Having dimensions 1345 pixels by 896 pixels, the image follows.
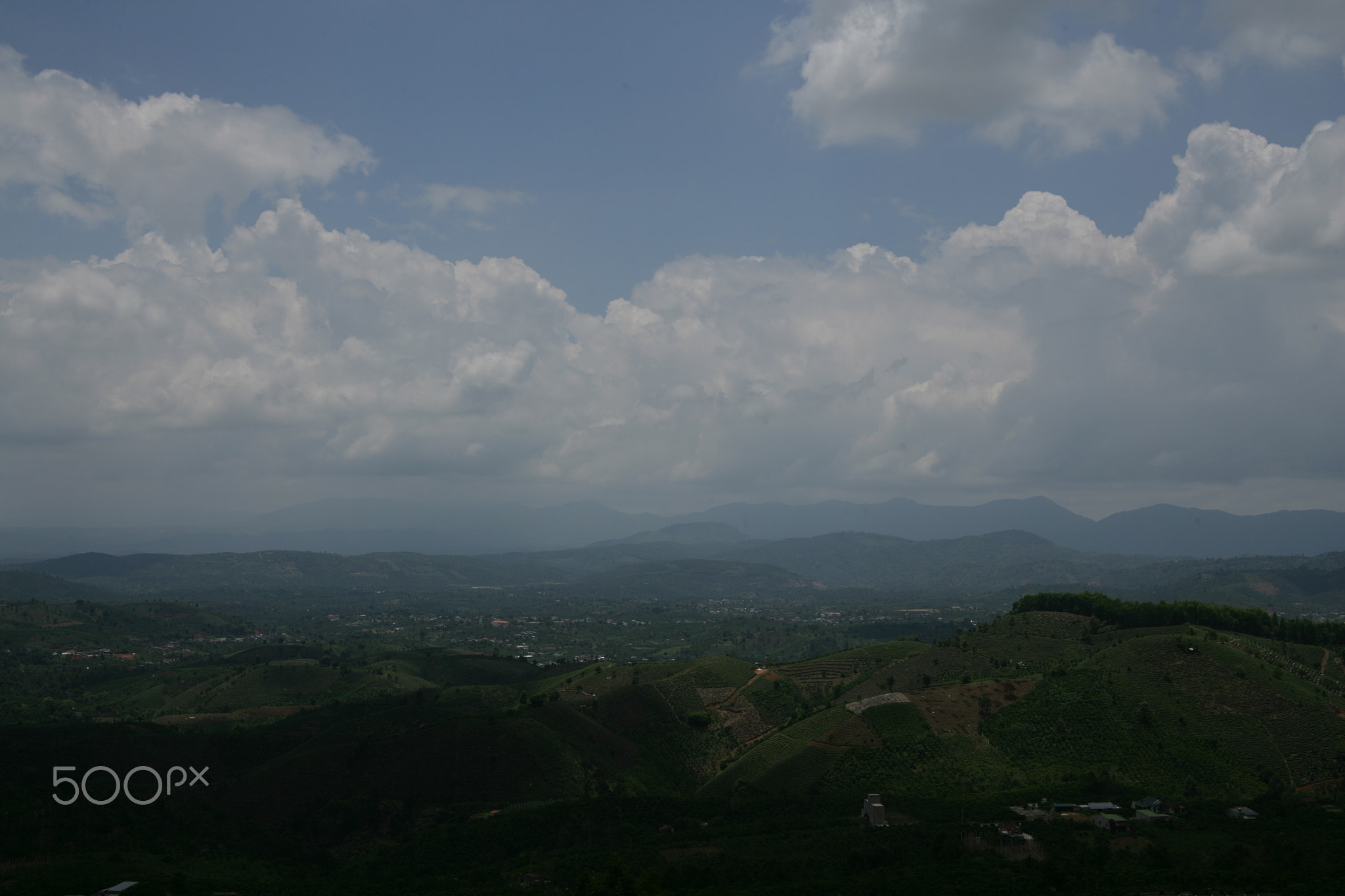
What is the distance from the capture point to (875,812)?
244ft

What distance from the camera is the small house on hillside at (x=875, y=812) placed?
73125 millimetres

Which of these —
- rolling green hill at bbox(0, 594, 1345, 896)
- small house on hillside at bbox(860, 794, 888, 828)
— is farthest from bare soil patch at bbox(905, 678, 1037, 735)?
small house on hillside at bbox(860, 794, 888, 828)

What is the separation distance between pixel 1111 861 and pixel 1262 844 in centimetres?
1242

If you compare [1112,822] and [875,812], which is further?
[875,812]

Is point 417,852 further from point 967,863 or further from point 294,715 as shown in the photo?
point 294,715

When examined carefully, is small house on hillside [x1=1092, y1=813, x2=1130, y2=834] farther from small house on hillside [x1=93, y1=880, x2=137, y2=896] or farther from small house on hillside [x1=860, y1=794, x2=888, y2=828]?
small house on hillside [x1=93, y1=880, x2=137, y2=896]

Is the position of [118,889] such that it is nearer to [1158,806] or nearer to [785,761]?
[785,761]

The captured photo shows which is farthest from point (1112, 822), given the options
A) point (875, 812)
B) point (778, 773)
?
point (778, 773)

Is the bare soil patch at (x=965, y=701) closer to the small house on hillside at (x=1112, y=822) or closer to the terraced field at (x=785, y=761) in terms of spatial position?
the terraced field at (x=785, y=761)

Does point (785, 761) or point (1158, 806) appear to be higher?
point (1158, 806)

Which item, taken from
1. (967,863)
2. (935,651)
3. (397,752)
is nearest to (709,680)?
(935,651)

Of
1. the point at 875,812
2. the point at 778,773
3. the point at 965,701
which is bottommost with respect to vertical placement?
the point at 778,773

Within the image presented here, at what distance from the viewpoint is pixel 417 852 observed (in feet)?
255

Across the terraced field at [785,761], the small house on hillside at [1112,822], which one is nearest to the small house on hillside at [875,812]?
the terraced field at [785,761]
